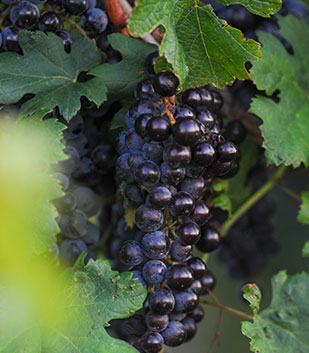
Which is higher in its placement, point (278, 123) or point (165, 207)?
point (278, 123)

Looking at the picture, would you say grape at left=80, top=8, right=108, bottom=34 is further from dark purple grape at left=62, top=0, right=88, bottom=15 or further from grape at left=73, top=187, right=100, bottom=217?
grape at left=73, top=187, right=100, bottom=217

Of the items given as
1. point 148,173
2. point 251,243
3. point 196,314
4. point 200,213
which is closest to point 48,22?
point 148,173

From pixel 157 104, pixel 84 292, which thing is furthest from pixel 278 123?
pixel 84 292

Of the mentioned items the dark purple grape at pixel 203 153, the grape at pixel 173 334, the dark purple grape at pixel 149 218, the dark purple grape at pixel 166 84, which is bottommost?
the grape at pixel 173 334

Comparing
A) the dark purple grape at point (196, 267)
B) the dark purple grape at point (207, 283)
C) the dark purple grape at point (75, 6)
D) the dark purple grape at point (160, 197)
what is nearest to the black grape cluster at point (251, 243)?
the dark purple grape at point (207, 283)

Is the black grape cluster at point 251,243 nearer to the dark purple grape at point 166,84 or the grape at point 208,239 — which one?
the grape at point 208,239

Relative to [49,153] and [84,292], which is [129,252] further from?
[49,153]
